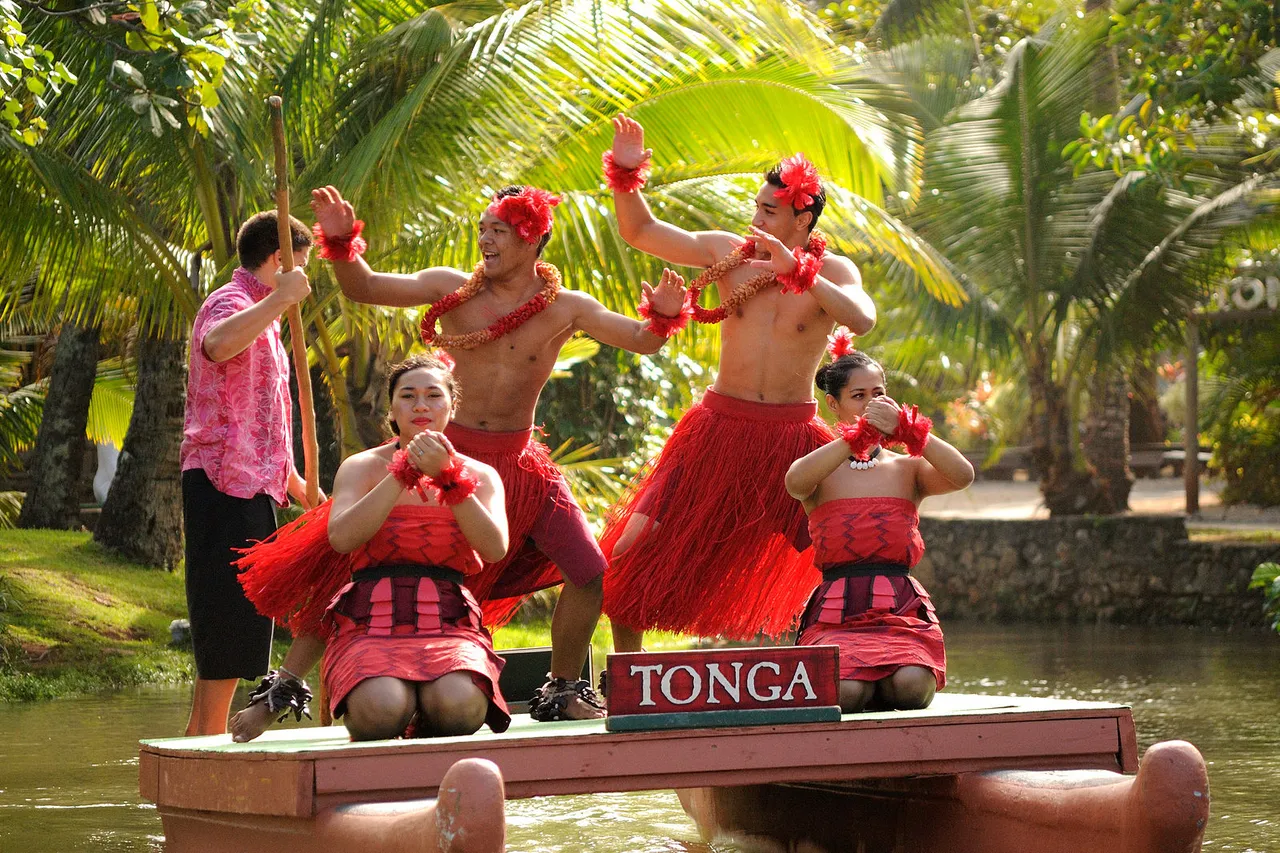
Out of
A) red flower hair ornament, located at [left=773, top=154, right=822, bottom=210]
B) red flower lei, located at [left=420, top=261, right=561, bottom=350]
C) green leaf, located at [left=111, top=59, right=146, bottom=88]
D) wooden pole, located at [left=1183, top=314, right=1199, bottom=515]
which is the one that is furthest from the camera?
wooden pole, located at [left=1183, top=314, right=1199, bottom=515]

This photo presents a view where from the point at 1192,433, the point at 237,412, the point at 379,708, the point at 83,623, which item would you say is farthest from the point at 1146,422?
the point at 379,708

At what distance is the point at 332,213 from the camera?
423 cm

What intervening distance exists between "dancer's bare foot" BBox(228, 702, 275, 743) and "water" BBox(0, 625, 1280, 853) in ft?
3.43

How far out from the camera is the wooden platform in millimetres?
3277

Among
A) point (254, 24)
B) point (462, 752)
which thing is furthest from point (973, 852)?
point (254, 24)

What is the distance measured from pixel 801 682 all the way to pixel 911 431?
770 mm

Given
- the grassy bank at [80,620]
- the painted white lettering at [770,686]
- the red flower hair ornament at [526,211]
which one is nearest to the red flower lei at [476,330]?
the red flower hair ornament at [526,211]

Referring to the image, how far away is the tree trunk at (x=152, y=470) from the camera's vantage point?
32.2ft

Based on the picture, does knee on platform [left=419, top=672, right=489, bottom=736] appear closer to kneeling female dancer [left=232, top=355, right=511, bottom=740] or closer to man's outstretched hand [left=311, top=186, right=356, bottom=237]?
kneeling female dancer [left=232, top=355, right=511, bottom=740]

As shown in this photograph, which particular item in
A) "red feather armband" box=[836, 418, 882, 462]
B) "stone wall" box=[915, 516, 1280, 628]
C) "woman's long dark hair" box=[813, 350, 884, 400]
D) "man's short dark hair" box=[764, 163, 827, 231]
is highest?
"man's short dark hair" box=[764, 163, 827, 231]

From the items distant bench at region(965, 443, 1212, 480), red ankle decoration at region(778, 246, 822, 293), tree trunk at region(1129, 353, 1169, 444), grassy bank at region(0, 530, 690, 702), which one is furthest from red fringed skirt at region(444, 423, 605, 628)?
tree trunk at region(1129, 353, 1169, 444)

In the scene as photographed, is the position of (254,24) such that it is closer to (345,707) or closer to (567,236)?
(567,236)

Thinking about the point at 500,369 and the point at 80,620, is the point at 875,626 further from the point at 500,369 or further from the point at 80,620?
the point at 80,620

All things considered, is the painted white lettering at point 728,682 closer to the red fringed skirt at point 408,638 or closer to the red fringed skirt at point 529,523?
the red fringed skirt at point 408,638
